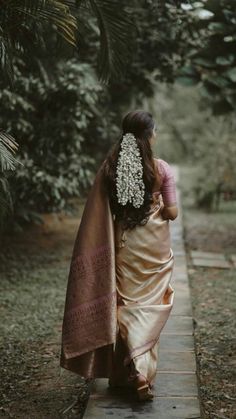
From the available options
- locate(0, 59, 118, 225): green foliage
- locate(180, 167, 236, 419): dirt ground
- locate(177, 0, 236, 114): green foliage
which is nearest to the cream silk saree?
locate(180, 167, 236, 419): dirt ground

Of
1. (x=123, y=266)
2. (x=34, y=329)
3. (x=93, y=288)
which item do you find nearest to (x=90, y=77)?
(x=34, y=329)

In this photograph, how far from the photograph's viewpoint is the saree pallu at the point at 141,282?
395 centimetres

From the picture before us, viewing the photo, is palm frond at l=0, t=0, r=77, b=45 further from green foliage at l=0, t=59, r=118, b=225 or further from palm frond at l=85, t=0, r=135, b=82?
green foliage at l=0, t=59, r=118, b=225

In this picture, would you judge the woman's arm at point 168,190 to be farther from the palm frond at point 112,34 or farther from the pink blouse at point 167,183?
the palm frond at point 112,34

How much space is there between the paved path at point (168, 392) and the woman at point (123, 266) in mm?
102

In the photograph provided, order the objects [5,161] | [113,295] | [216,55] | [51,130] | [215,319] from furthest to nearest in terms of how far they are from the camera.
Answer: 1. [51,130]
2. [216,55]
3. [215,319]
4. [5,161]
5. [113,295]

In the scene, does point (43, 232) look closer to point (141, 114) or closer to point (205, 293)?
point (205, 293)

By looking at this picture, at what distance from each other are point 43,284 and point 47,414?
340cm

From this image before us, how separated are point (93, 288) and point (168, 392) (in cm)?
77

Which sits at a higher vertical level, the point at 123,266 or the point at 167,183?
the point at 167,183

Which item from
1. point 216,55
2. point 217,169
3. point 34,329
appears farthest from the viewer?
point 217,169

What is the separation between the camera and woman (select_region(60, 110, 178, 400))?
390cm

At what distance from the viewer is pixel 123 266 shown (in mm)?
4016

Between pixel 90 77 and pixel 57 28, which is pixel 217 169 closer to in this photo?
pixel 90 77
